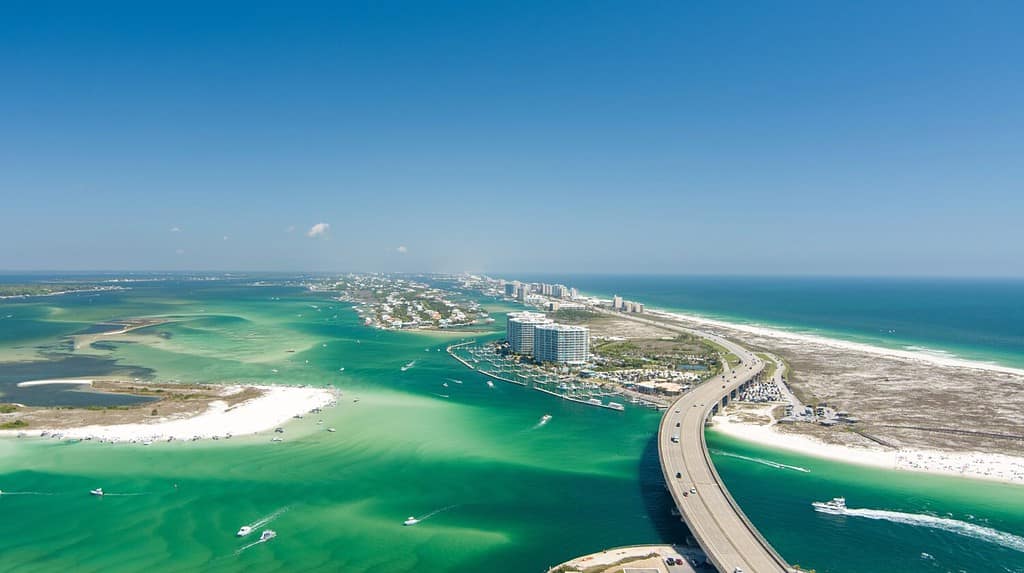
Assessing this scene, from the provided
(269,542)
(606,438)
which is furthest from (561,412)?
(269,542)

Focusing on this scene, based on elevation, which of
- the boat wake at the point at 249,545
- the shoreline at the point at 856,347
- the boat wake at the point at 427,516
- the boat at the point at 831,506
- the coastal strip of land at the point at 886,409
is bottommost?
the boat wake at the point at 249,545

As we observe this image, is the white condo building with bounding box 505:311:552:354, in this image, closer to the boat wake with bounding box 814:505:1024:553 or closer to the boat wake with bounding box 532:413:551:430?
the boat wake with bounding box 532:413:551:430

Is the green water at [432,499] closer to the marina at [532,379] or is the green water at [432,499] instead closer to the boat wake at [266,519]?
the boat wake at [266,519]

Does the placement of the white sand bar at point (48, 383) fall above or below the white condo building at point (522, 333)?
below

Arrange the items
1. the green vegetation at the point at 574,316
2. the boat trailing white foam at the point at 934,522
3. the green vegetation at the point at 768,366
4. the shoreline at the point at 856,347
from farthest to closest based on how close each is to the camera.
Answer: the green vegetation at the point at 574,316 < the shoreline at the point at 856,347 < the green vegetation at the point at 768,366 < the boat trailing white foam at the point at 934,522

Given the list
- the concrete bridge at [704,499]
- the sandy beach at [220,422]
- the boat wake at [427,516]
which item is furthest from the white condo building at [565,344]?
the boat wake at [427,516]

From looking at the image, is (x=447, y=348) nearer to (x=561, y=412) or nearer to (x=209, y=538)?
(x=561, y=412)

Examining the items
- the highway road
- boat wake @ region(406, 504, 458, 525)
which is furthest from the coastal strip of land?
boat wake @ region(406, 504, 458, 525)
